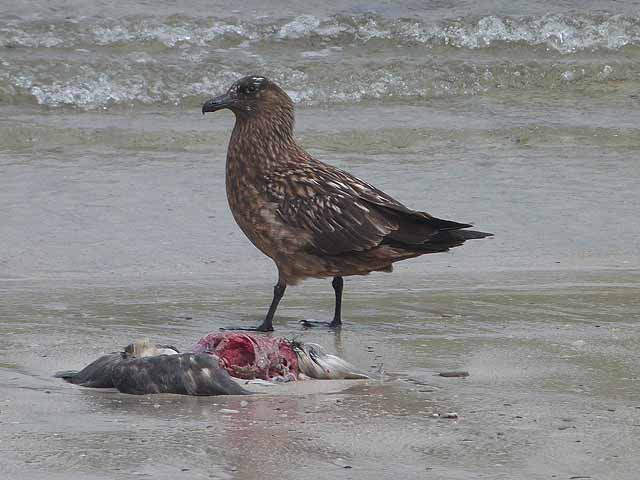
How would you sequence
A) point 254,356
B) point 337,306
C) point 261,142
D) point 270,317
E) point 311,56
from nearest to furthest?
point 254,356
point 270,317
point 337,306
point 261,142
point 311,56

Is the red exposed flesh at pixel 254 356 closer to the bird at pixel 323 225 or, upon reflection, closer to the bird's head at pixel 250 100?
the bird at pixel 323 225

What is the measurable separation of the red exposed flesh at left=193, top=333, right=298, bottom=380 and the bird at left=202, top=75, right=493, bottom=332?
3.69 feet

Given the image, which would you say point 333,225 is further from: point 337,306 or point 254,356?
point 254,356

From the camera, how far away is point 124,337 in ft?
19.5

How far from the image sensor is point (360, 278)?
25.4 ft

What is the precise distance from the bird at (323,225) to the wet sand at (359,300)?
0.82ft

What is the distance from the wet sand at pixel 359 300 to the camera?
418 centimetres

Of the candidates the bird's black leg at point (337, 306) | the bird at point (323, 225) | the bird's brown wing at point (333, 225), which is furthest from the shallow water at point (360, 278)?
the bird's brown wing at point (333, 225)

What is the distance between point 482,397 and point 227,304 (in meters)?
2.23

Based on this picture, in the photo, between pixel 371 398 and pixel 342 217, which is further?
pixel 342 217

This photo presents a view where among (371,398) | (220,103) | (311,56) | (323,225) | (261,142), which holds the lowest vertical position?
(371,398)

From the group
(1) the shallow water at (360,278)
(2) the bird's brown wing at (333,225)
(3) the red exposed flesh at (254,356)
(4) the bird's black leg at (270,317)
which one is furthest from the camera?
(2) the bird's brown wing at (333,225)

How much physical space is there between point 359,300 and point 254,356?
A: 1.94 m

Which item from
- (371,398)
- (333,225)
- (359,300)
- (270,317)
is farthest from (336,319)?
(371,398)
